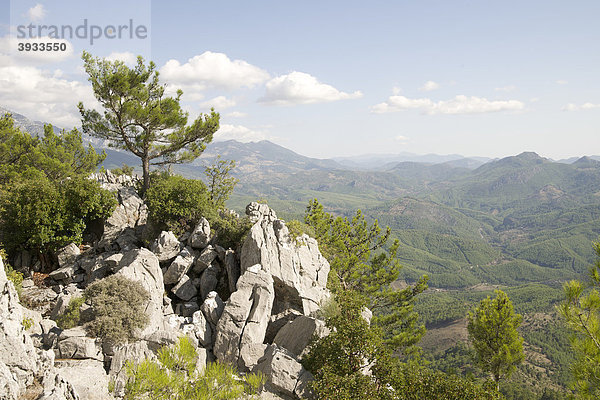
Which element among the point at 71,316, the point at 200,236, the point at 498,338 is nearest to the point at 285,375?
the point at 71,316

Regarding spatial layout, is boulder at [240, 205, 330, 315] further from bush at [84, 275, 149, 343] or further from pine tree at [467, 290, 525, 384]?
pine tree at [467, 290, 525, 384]

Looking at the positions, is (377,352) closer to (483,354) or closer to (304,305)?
(304,305)

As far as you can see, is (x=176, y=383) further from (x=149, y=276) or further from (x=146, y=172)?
(x=146, y=172)

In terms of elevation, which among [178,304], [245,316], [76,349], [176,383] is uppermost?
[176,383]

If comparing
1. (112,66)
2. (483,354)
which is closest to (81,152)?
(112,66)

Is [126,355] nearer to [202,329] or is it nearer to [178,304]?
[202,329]

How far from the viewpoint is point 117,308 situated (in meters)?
16.5

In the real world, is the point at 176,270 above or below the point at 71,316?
above

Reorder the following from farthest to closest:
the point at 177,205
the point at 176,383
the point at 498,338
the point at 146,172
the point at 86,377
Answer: the point at 146,172 < the point at 498,338 < the point at 177,205 < the point at 86,377 < the point at 176,383

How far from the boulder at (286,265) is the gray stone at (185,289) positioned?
366cm

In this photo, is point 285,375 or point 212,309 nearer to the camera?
point 285,375

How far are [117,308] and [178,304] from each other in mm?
4922

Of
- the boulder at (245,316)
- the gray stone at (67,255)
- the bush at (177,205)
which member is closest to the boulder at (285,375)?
the boulder at (245,316)

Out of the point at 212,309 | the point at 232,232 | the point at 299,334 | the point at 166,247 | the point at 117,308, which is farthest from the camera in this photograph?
the point at 232,232
